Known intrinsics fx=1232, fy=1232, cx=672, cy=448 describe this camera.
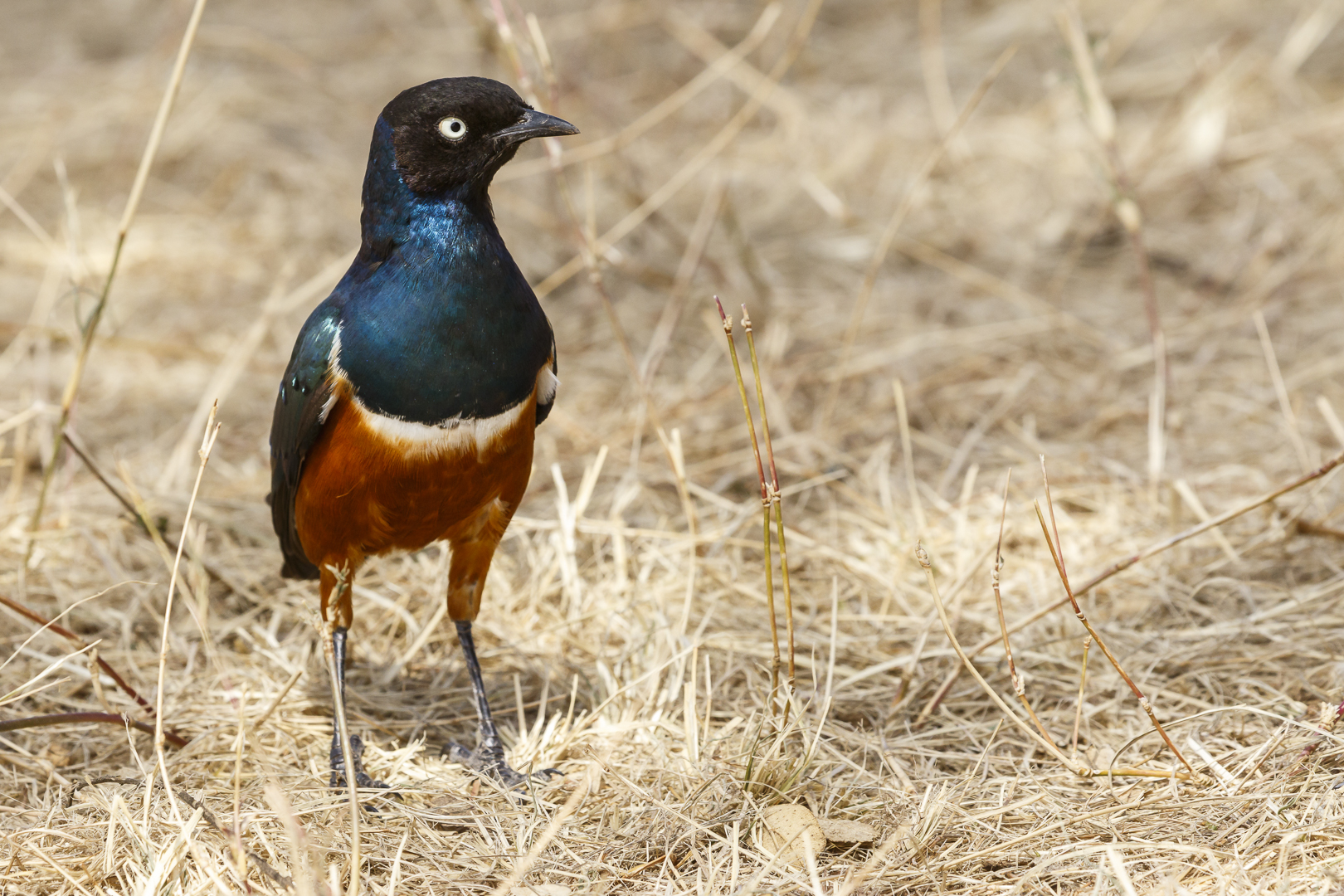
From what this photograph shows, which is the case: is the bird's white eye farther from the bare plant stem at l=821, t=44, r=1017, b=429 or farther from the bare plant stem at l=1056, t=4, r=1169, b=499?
the bare plant stem at l=1056, t=4, r=1169, b=499

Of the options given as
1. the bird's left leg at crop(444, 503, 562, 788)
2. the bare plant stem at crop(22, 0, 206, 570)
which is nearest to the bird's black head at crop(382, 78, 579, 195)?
the bare plant stem at crop(22, 0, 206, 570)

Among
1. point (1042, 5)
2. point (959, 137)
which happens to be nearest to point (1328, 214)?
point (959, 137)

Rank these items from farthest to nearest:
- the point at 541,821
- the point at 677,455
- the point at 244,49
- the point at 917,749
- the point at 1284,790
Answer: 1. the point at 244,49
2. the point at 677,455
3. the point at 917,749
4. the point at 541,821
5. the point at 1284,790

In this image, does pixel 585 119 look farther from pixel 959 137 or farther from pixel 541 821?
pixel 541 821

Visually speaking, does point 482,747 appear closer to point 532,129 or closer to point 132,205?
point 532,129

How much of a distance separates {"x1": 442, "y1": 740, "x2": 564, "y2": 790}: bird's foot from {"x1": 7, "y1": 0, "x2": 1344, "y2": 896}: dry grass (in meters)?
0.06

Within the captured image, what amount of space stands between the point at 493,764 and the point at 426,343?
3.95ft

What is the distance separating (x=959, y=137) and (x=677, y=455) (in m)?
4.88

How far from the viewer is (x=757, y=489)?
4.71 metres

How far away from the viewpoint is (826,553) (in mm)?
4184

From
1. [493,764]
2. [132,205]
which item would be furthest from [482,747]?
[132,205]

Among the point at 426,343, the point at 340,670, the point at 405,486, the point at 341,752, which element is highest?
the point at 426,343

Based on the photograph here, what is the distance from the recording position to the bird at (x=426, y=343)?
294cm

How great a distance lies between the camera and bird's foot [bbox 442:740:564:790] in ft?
10.9
